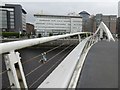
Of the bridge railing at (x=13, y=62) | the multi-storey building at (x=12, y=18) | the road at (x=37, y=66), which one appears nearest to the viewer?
the bridge railing at (x=13, y=62)

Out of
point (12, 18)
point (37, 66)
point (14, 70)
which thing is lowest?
point (37, 66)

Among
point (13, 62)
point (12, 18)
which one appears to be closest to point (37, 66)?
point (13, 62)

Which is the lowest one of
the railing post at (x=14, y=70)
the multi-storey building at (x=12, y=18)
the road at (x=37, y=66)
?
the road at (x=37, y=66)

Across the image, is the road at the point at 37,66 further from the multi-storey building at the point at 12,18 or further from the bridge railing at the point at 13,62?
the multi-storey building at the point at 12,18

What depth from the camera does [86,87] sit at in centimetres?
228

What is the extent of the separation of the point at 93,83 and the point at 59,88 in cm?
69

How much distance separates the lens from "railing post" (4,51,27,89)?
154cm

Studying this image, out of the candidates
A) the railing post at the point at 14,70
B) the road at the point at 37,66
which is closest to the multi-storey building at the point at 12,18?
the road at the point at 37,66

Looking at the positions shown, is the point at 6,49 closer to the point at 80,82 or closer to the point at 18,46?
the point at 18,46

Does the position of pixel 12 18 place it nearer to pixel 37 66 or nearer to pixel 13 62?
pixel 37 66

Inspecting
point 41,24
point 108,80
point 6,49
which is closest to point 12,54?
point 6,49

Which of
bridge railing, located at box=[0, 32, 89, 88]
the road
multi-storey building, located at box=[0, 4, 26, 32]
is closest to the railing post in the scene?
bridge railing, located at box=[0, 32, 89, 88]

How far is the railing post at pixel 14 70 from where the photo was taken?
154 cm

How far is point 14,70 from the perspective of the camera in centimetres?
158
